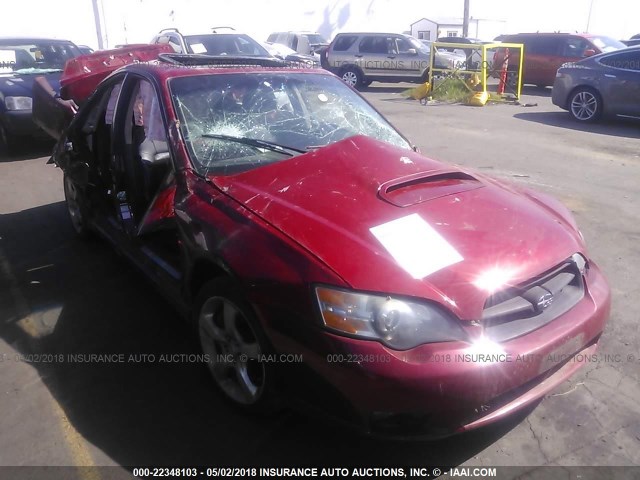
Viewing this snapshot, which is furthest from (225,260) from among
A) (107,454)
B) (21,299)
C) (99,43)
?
(99,43)

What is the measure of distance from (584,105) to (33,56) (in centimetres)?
979

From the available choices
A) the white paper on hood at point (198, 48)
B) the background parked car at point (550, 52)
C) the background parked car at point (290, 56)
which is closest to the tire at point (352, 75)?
the background parked car at point (290, 56)

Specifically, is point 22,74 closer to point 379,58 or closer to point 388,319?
point 388,319

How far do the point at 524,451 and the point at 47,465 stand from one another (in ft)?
6.97

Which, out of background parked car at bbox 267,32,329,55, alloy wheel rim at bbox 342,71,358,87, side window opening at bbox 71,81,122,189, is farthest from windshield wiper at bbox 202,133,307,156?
background parked car at bbox 267,32,329,55

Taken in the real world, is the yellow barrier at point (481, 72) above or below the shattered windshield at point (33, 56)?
below

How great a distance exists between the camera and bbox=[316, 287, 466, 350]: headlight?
211 centimetres

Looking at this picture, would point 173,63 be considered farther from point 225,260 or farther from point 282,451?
point 282,451

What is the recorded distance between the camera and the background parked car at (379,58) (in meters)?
17.3

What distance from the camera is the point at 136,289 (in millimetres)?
4109

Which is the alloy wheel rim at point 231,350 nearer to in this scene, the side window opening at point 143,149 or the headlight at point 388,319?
the headlight at point 388,319

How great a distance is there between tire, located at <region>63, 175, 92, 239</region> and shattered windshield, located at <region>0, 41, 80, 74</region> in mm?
4919

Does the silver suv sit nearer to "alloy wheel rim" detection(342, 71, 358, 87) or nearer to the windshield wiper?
"alloy wheel rim" detection(342, 71, 358, 87)

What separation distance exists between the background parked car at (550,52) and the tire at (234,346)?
47.6 ft
